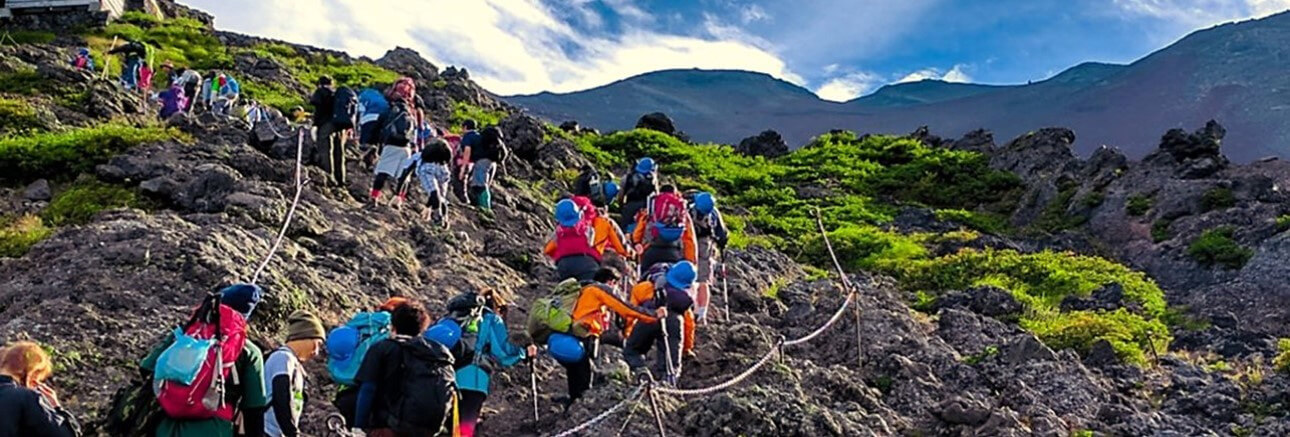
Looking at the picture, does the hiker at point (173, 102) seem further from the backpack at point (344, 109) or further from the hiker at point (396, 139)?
the hiker at point (396, 139)

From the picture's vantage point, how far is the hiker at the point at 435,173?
565 inches

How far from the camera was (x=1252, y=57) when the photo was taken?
81500 millimetres

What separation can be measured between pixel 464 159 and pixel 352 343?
9.63m

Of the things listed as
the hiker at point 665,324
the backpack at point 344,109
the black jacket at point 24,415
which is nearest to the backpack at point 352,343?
the black jacket at point 24,415

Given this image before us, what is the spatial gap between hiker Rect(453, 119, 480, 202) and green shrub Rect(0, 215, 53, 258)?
5.46 meters

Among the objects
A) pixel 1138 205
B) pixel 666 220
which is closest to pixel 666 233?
pixel 666 220

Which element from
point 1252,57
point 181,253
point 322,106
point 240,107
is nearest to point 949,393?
point 181,253

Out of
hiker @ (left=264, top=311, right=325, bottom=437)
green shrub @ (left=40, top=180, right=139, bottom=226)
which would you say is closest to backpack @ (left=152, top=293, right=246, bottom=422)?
hiker @ (left=264, top=311, right=325, bottom=437)

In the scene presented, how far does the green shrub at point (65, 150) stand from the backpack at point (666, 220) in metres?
7.61

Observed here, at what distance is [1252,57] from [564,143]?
6794cm

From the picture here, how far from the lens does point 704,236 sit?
12.8 metres

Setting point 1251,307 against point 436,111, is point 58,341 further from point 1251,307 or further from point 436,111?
point 436,111

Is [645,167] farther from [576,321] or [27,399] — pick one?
[27,399]

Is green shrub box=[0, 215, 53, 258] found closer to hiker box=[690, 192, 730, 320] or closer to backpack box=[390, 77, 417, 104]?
backpack box=[390, 77, 417, 104]
